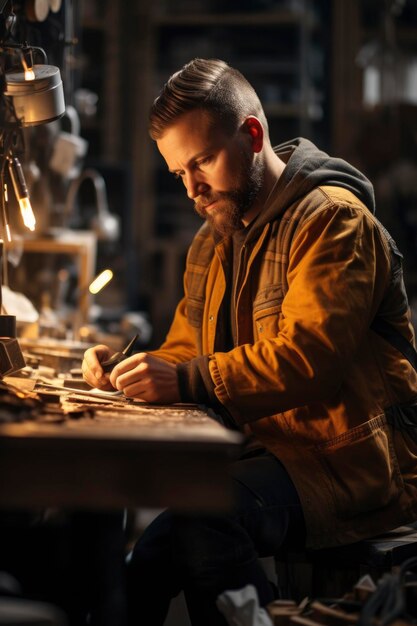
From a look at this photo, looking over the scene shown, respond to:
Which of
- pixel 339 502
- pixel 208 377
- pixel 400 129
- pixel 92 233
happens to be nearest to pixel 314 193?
pixel 208 377

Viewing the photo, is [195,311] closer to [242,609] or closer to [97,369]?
[97,369]

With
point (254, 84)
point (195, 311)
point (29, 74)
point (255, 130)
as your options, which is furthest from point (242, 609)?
point (254, 84)

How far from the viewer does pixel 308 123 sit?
26.5 feet

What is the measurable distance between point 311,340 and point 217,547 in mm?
509

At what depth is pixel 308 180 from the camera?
8.98 ft

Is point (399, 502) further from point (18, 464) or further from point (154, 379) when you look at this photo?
point (18, 464)

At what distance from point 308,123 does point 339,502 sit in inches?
233

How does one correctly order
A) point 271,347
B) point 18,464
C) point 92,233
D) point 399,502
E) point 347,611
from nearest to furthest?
1. point 18,464
2. point 347,611
3. point 271,347
4. point 399,502
5. point 92,233

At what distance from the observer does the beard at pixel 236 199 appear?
2791 mm

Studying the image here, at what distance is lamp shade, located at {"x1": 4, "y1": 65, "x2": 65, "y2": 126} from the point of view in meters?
3.07

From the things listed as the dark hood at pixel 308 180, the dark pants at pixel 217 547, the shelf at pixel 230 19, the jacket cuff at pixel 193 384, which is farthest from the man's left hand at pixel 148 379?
the shelf at pixel 230 19

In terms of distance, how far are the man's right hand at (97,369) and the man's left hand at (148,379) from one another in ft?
0.93

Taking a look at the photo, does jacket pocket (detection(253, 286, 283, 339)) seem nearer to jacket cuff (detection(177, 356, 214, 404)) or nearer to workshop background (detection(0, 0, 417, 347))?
jacket cuff (detection(177, 356, 214, 404))

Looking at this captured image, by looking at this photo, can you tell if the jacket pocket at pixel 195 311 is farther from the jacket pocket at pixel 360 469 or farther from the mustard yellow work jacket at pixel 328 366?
the jacket pocket at pixel 360 469
